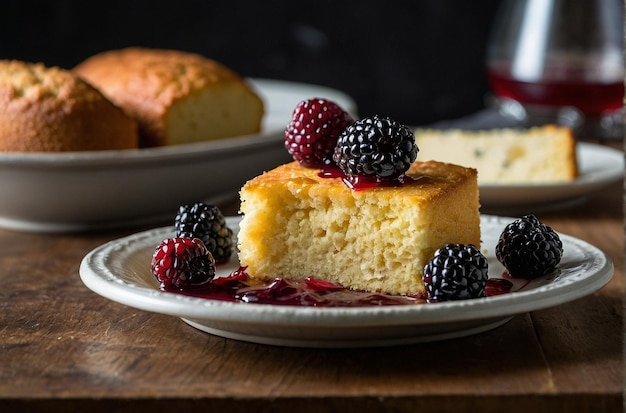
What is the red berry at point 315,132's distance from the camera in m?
1.60

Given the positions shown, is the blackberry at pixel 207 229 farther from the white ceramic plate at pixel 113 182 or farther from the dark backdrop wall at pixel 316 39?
the dark backdrop wall at pixel 316 39

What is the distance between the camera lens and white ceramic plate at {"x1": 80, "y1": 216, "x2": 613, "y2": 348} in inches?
46.6

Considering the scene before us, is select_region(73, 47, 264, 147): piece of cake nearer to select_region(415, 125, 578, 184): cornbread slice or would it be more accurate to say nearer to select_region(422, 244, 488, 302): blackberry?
select_region(415, 125, 578, 184): cornbread slice

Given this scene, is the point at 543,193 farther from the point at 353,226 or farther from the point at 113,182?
the point at 113,182

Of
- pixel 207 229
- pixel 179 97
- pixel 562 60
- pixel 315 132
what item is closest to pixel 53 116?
pixel 179 97

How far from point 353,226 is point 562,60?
191cm

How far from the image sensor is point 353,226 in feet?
4.96

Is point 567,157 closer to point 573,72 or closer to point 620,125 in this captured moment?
point 573,72

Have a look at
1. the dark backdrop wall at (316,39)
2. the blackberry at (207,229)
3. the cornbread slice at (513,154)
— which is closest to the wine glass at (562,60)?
the cornbread slice at (513,154)

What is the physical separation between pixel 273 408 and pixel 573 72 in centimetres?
229

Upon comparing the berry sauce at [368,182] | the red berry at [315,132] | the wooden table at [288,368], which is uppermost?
the red berry at [315,132]

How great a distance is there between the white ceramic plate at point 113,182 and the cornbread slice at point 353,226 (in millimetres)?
517

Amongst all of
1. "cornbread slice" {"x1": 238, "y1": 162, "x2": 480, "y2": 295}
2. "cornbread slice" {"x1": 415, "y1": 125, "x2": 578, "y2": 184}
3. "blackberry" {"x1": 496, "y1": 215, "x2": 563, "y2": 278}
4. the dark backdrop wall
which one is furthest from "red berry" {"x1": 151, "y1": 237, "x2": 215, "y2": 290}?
the dark backdrop wall

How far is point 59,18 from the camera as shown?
3900 millimetres
